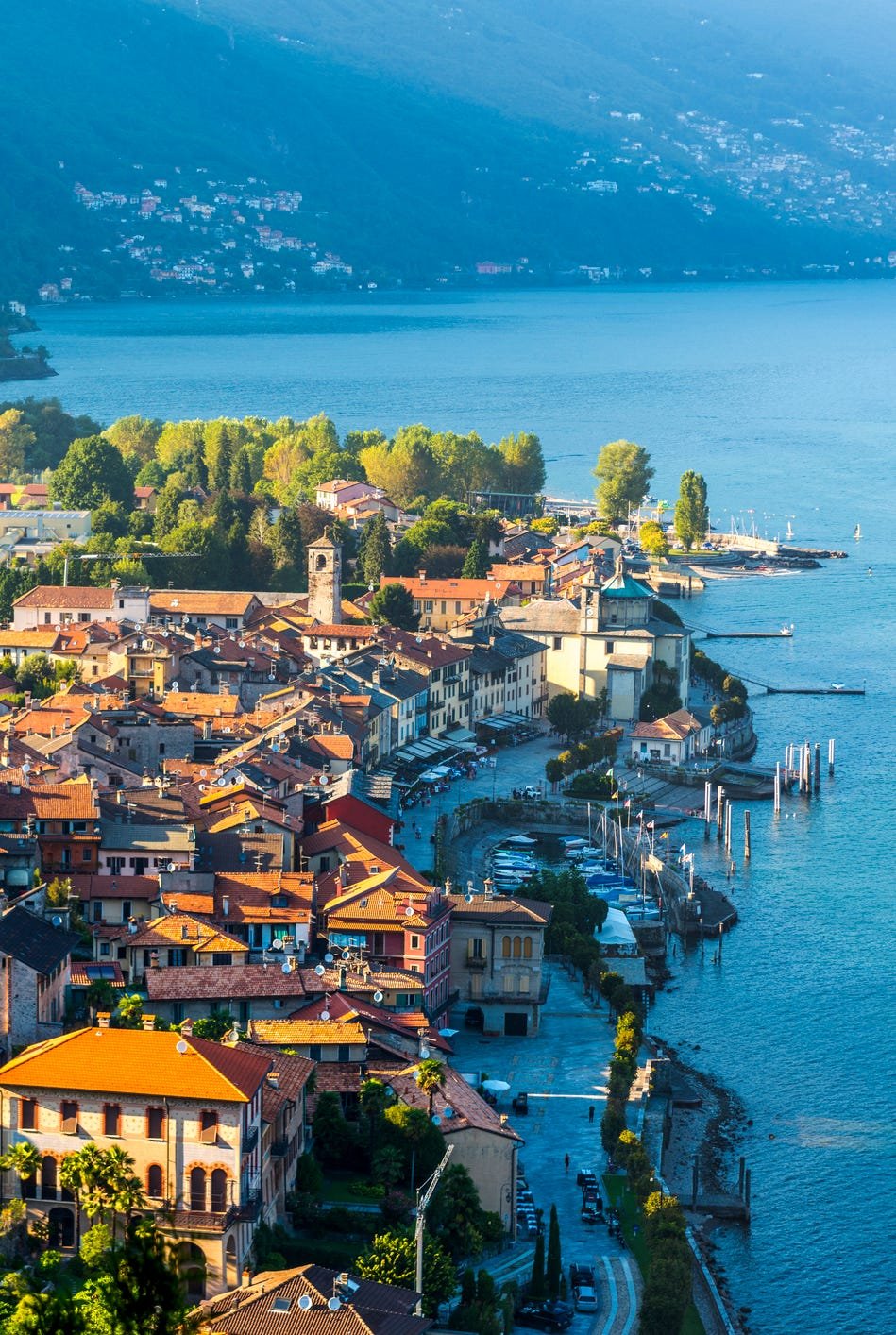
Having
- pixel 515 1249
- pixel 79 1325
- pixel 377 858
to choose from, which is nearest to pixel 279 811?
pixel 377 858

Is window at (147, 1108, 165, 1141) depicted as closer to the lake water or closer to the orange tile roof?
the orange tile roof

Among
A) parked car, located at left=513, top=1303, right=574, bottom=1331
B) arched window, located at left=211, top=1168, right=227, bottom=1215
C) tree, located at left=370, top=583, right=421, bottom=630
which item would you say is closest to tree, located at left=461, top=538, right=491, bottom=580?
tree, located at left=370, top=583, right=421, bottom=630

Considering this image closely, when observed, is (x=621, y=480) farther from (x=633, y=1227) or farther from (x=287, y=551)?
(x=633, y=1227)

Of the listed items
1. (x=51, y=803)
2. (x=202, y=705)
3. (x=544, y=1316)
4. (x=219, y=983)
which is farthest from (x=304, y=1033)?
(x=202, y=705)

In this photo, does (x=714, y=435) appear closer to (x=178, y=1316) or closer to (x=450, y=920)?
(x=450, y=920)

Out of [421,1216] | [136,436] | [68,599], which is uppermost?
[136,436]

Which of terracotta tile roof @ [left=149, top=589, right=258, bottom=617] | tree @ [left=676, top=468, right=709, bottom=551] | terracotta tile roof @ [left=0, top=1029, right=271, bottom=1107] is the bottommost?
terracotta tile roof @ [left=0, top=1029, right=271, bottom=1107]
